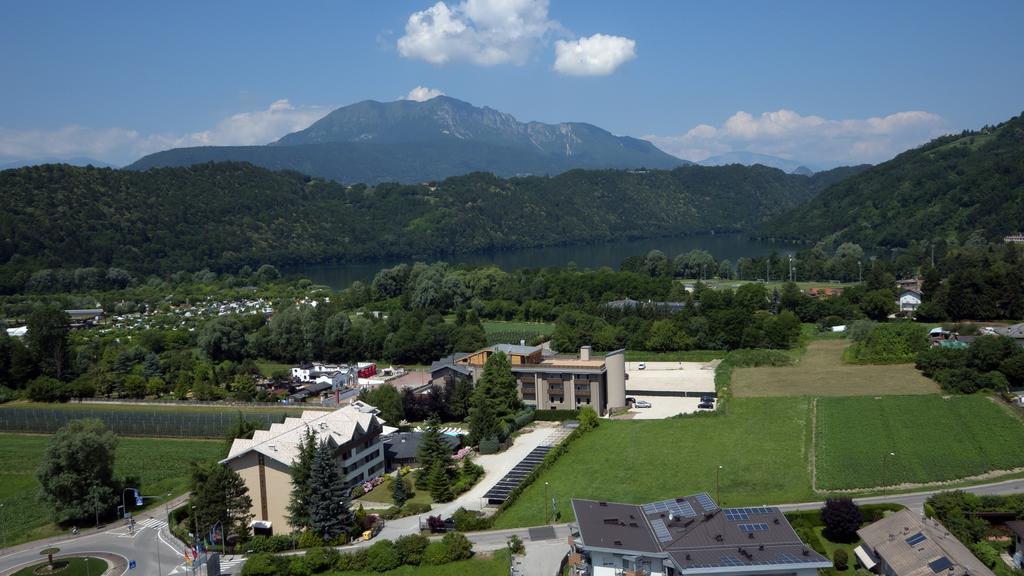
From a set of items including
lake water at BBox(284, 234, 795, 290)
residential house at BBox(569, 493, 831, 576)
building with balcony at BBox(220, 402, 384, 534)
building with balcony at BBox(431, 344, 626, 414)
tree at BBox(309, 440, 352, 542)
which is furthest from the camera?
lake water at BBox(284, 234, 795, 290)

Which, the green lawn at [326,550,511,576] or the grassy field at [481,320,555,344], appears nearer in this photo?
the green lawn at [326,550,511,576]

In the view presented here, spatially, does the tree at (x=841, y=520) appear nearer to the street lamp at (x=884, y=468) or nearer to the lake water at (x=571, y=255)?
the street lamp at (x=884, y=468)

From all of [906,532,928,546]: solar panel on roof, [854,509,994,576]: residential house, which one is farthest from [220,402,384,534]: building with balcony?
[906,532,928,546]: solar panel on roof

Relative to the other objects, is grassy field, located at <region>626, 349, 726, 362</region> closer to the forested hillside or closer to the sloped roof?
the sloped roof

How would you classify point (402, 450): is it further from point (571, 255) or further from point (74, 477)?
point (571, 255)

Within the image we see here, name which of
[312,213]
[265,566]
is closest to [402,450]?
[265,566]

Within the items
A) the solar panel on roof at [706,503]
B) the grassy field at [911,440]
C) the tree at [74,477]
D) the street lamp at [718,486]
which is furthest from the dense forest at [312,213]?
the solar panel on roof at [706,503]

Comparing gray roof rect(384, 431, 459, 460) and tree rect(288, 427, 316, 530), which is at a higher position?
tree rect(288, 427, 316, 530)
